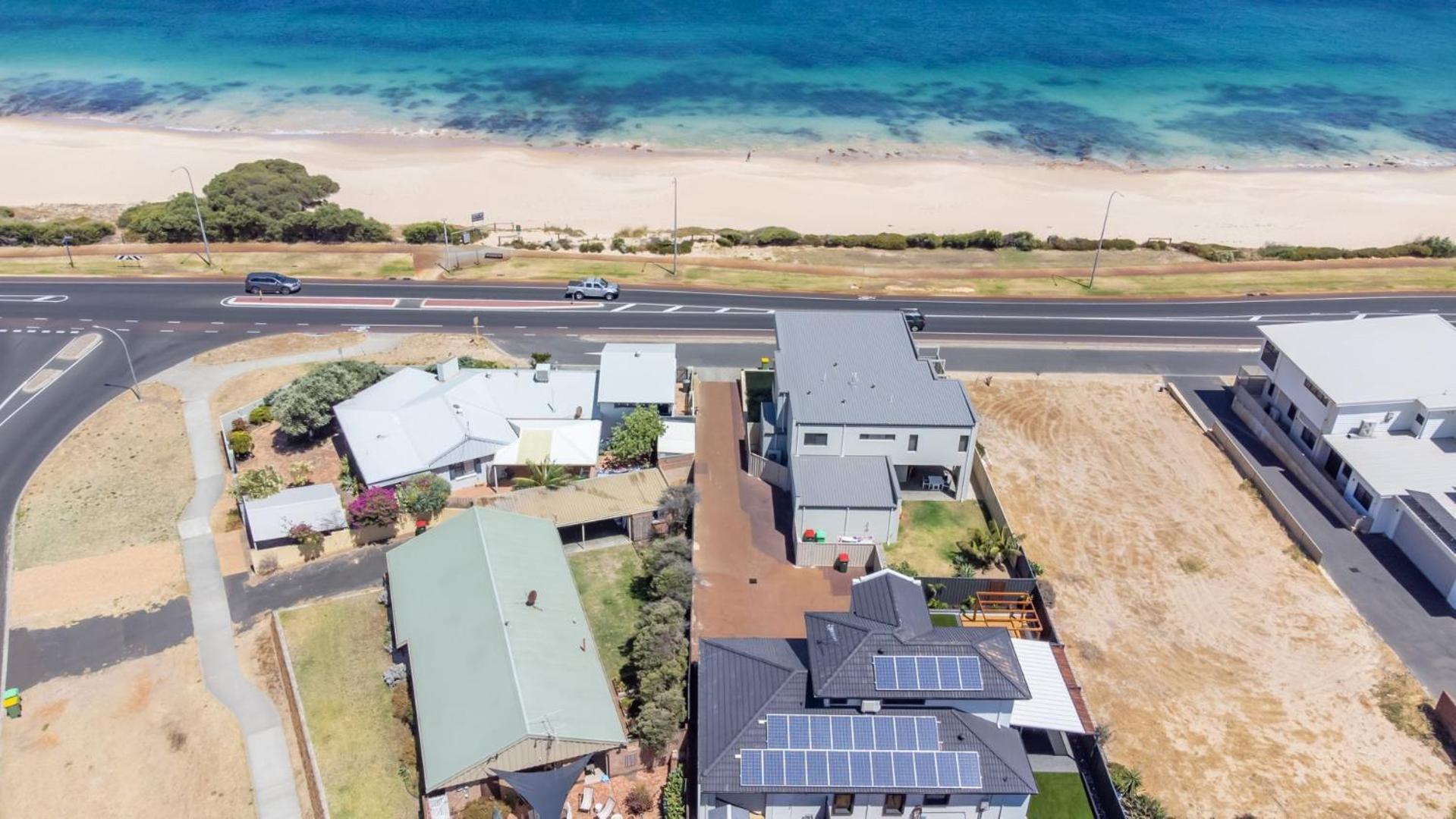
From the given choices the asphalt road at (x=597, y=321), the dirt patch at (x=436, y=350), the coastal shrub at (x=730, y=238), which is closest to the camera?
the dirt patch at (x=436, y=350)

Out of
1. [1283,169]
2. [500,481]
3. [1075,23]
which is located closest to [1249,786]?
[500,481]

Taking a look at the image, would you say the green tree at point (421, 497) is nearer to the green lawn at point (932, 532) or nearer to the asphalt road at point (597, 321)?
the asphalt road at point (597, 321)

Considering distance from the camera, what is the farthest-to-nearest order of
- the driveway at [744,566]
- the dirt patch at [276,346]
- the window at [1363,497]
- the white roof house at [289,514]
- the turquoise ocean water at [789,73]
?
the turquoise ocean water at [789,73]
the dirt patch at [276,346]
the window at [1363,497]
the white roof house at [289,514]
the driveway at [744,566]

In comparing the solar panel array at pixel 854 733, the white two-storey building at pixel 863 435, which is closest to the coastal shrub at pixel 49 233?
the white two-storey building at pixel 863 435

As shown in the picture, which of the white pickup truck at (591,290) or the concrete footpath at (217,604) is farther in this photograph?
the white pickup truck at (591,290)

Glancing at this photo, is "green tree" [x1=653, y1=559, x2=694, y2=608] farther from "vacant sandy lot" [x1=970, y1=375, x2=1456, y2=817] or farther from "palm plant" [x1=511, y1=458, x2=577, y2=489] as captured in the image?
"vacant sandy lot" [x1=970, y1=375, x2=1456, y2=817]
